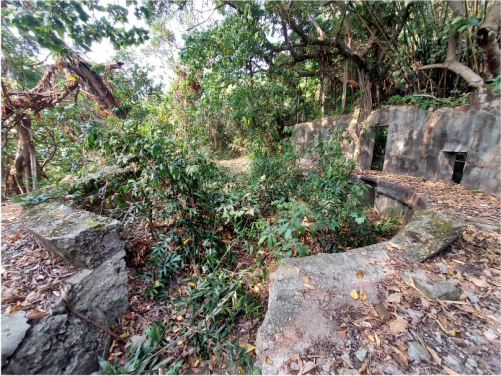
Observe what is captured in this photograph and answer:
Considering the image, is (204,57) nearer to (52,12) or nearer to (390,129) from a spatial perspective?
(52,12)

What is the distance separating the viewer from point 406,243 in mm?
1783

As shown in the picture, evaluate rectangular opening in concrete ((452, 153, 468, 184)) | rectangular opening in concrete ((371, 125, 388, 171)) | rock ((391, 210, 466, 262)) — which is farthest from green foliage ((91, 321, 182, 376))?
rectangular opening in concrete ((452, 153, 468, 184))

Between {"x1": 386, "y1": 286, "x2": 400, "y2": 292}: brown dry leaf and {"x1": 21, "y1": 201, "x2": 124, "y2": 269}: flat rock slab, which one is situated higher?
{"x1": 21, "y1": 201, "x2": 124, "y2": 269}: flat rock slab

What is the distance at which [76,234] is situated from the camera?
1.88 metres

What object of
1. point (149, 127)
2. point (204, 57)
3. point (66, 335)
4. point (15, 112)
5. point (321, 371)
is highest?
point (204, 57)

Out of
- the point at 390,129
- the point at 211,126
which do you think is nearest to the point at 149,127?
the point at 390,129

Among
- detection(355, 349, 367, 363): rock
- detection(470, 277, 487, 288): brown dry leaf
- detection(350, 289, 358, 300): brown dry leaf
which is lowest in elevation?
detection(355, 349, 367, 363): rock

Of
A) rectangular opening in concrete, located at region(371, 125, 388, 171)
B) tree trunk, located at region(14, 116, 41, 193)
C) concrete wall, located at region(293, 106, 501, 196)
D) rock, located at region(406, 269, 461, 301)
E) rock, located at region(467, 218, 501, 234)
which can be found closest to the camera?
rock, located at region(406, 269, 461, 301)

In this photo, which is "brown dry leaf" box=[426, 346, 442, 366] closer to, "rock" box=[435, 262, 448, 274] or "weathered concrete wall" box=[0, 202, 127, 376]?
"rock" box=[435, 262, 448, 274]

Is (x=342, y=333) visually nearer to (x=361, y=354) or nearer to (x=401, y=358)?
(x=361, y=354)

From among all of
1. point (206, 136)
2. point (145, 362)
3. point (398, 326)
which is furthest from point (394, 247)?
point (206, 136)

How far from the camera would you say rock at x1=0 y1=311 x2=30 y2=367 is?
1.16 m

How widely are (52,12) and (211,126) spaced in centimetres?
760

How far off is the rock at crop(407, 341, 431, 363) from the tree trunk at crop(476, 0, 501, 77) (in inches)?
166
